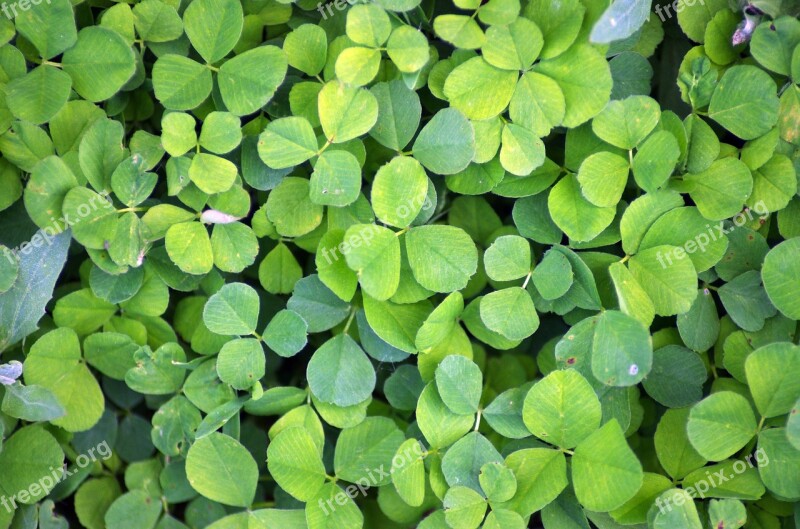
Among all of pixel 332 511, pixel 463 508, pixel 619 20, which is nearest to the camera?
pixel 619 20

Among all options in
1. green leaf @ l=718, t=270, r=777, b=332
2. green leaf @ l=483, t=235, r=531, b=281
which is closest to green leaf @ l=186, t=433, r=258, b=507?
green leaf @ l=483, t=235, r=531, b=281

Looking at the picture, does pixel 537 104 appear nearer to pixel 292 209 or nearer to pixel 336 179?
pixel 336 179

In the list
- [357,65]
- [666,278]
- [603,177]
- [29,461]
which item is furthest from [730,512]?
[29,461]

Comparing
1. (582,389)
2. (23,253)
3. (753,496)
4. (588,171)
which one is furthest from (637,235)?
(23,253)

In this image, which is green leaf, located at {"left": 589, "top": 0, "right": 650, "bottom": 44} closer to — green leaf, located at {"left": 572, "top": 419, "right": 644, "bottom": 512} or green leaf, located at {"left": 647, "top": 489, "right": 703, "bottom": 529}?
green leaf, located at {"left": 572, "top": 419, "right": 644, "bottom": 512}

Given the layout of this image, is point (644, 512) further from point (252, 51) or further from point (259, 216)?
point (252, 51)

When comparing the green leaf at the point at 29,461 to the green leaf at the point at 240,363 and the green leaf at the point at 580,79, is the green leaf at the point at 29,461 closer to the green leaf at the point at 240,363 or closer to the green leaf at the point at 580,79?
the green leaf at the point at 240,363
